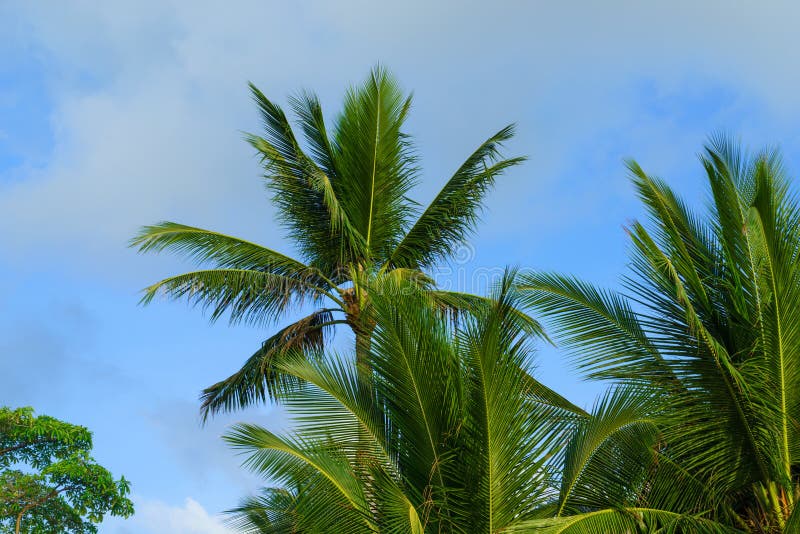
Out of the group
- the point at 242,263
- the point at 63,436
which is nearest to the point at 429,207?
the point at 242,263

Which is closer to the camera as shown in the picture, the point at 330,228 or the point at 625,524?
the point at 625,524

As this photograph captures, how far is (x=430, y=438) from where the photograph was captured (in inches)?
343

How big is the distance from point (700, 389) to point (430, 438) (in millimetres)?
3239

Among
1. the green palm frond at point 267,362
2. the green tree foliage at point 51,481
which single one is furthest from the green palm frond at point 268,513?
the green tree foliage at point 51,481

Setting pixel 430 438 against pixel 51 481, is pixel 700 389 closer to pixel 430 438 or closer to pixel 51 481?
pixel 430 438

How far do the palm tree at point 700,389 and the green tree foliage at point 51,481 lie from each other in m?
17.0

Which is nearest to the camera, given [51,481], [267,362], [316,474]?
[316,474]

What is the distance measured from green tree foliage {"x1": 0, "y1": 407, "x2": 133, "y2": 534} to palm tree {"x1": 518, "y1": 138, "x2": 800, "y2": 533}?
55.8 feet

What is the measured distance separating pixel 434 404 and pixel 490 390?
667 millimetres

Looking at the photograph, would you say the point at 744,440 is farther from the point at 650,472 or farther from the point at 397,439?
the point at 397,439

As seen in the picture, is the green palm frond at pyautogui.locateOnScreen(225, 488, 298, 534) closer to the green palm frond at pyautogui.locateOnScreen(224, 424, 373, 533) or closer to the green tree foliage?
the green palm frond at pyautogui.locateOnScreen(224, 424, 373, 533)

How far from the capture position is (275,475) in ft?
28.6

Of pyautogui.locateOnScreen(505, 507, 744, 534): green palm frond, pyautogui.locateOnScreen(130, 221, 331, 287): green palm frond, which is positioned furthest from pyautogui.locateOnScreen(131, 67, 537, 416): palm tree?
pyautogui.locateOnScreen(505, 507, 744, 534): green palm frond

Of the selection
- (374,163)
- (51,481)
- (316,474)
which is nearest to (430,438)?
(316,474)
